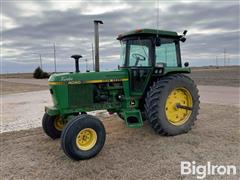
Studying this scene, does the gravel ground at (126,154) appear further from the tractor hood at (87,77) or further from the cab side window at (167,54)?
the cab side window at (167,54)

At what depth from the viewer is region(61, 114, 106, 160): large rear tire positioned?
4.60 metres

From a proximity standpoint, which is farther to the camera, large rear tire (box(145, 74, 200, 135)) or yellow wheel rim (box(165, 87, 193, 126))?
yellow wheel rim (box(165, 87, 193, 126))

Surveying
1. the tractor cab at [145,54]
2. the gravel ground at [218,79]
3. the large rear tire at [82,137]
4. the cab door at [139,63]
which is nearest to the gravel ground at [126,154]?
the large rear tire at [82,137]

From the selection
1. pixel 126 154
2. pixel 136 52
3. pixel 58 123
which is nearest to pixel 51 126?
pixel 58 123

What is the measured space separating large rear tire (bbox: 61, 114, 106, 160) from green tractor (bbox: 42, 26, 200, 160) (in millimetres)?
673

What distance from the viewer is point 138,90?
612cm

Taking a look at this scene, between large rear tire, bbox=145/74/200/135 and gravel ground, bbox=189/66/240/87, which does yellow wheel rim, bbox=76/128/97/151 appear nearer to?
large rear tire, bbox=145/74/200/135

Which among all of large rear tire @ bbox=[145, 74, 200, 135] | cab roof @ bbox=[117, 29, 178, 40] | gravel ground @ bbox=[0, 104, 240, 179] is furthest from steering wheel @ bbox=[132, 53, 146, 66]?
gravel ground @ bbox=[0, 104, 240, 179]

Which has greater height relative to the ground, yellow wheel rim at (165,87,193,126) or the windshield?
the windshield

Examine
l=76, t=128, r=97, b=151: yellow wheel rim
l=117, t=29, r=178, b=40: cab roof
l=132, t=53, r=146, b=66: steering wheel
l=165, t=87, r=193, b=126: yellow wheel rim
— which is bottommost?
l=76, t=128, r=97, b=151: yellow wheel rim

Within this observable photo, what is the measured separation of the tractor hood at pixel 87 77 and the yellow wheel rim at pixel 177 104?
1.15 metres

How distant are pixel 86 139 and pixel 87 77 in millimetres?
1271

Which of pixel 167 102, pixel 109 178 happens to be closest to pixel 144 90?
pixel 167 102

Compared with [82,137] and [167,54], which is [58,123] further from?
[167,54]
